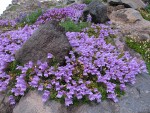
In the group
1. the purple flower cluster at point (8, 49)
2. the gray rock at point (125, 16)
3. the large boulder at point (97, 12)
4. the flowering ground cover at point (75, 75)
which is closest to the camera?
the flowering ground cover at point (75, 75)

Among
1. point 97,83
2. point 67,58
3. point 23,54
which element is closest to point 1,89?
point 23,54

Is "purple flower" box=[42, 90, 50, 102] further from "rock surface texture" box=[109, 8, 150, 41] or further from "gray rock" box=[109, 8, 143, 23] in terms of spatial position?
"gray rock" box=[109, 8, 143, 23]

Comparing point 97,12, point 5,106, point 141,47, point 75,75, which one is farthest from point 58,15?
point 5,106

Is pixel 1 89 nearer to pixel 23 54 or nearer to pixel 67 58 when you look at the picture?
pixel 23 54

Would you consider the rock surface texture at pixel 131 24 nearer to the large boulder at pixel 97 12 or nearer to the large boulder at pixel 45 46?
the large boulder at pixel 97 12

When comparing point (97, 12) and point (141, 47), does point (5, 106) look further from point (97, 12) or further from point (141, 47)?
point (97, 12)

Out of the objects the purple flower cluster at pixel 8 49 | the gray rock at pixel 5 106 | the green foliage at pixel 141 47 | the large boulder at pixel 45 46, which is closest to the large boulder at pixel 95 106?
the gray rock at pixel 5 106
